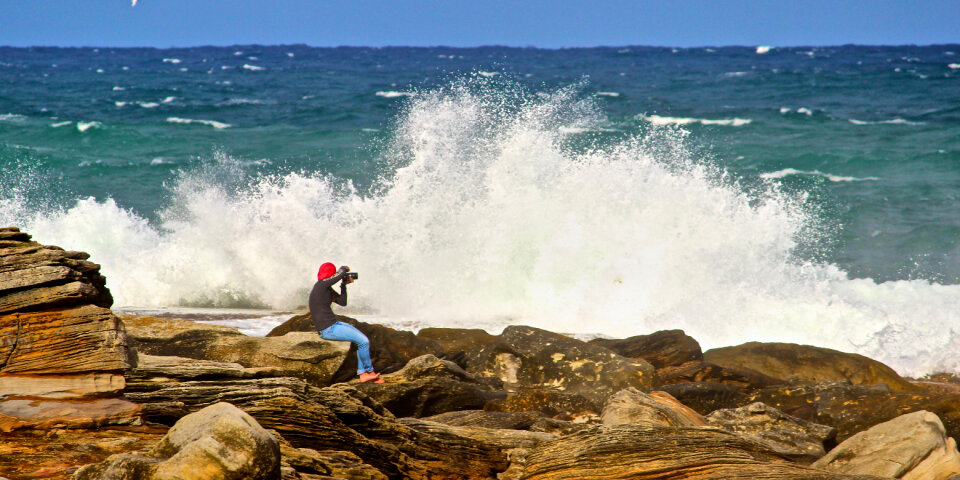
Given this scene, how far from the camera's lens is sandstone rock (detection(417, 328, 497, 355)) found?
10.1 metres

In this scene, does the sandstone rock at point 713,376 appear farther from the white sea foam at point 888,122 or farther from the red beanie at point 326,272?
the white sea foam at point 888,122

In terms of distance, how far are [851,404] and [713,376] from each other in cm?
150

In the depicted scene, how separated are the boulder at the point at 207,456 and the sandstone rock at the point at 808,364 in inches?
272

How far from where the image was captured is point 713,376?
8.62 meters

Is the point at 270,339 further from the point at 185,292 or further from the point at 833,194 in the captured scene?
the point at 833,194

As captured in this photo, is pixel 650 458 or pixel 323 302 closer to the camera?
pixel 650 458

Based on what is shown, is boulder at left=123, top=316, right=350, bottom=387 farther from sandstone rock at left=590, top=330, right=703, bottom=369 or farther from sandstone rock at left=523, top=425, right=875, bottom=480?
sandstone rock at left=590, top=330, right=703, bottom=369

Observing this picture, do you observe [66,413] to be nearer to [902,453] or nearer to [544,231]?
[902,453]

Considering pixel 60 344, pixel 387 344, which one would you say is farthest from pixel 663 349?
pixel 60 344

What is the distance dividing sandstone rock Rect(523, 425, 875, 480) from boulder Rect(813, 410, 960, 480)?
0.62m

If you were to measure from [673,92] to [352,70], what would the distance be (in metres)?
25.3

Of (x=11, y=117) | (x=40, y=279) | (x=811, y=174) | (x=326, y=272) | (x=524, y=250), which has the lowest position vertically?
(x=40, y=279)

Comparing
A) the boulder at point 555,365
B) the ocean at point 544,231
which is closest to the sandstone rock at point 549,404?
the boulder at point 555,365

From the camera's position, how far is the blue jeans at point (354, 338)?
8.06 metres
